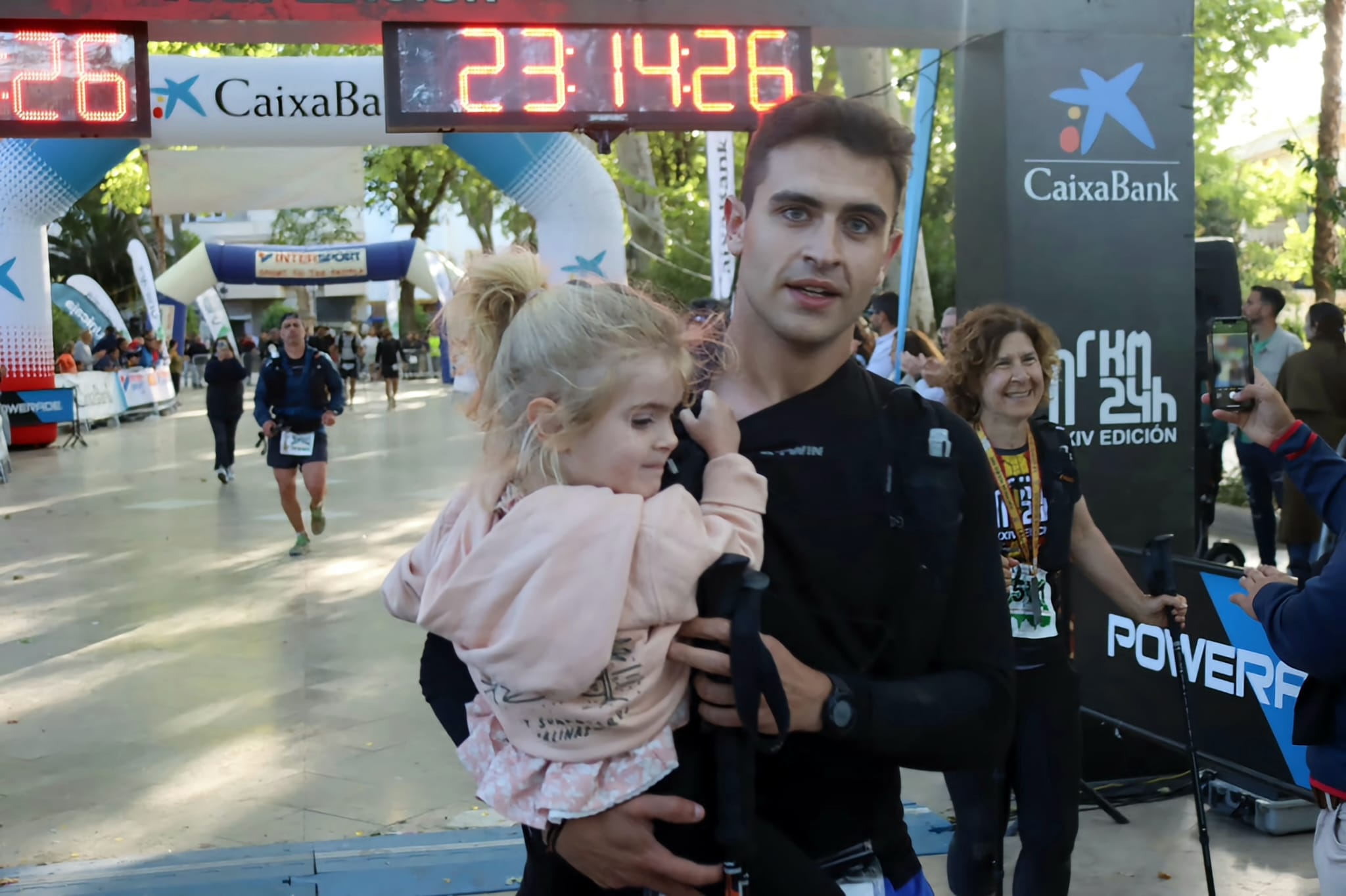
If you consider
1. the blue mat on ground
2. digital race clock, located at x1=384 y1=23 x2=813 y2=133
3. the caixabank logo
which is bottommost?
the blue mat on ground

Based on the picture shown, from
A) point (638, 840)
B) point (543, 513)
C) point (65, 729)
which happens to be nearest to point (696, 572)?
point (543, 513)

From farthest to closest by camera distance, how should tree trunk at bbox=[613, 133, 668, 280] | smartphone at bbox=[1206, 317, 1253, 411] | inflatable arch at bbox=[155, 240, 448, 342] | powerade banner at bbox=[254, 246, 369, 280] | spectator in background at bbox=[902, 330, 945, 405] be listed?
powerade banner at bbox=[254, 246, 369, 280]
inflatable arch at bbox=[155, 240, 448, 342]
tree trunk at bbox=[613, 133, 668, 280]
spectator in background at bbox=[902, 330, 945, 405]
smartphone at bbox=[1206, 317, 1253, 411]

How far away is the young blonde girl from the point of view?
5.72 feet

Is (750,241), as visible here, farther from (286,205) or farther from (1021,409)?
(286,205)

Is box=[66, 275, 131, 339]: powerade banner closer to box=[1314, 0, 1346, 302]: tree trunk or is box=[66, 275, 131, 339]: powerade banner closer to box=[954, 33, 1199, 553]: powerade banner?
box=[1314, 0, 1346, 302]: tree trunk

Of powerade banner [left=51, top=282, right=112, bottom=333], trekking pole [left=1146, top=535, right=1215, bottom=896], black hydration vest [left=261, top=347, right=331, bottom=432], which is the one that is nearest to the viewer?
trekking pole [left=1146, top=535, right=1215, bottom=896]

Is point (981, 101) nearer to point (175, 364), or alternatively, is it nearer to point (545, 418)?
point (545, 418)

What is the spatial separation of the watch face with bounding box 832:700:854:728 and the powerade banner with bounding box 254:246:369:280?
112 feet

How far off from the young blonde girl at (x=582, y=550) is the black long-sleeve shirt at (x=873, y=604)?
0.34ft

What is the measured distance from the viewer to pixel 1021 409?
4.18m

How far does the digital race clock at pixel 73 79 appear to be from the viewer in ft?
17.8

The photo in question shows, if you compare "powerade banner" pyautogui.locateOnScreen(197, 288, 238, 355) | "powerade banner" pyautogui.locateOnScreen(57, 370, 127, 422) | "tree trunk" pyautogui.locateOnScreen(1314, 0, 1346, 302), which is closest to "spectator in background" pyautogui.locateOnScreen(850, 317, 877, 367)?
"tree trunk" pyautogui.locateOnScreen(1314, 0, 1346, 302)

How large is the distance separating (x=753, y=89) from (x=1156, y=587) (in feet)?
9.94

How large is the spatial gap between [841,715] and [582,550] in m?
0.42
